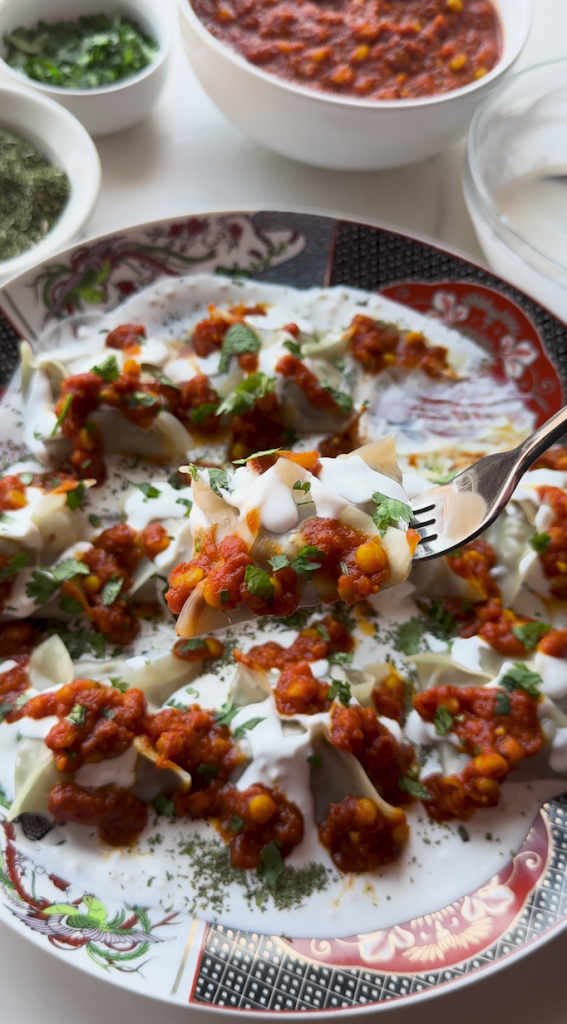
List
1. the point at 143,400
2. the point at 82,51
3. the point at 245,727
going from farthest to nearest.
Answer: the point at 82,51
the point at 143,400
the point at 245,727

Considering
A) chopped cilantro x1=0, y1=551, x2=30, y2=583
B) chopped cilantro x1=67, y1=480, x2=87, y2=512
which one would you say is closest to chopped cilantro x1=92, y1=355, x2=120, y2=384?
chopped cilantro x1=67, y1=480, x2=87, y2=512

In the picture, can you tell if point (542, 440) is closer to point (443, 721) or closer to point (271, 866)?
point (443, 721)

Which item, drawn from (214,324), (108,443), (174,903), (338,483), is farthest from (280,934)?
(214,324)

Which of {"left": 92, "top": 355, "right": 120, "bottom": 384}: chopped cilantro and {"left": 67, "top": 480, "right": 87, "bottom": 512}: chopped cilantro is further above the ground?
{"left": 92, "top": 355, "right": 120, "bottom": 384}: chopped cilantro

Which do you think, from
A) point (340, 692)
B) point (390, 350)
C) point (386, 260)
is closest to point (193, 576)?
point (340, 692)

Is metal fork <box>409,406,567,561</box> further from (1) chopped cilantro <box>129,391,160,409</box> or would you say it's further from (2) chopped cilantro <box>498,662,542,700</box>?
(1) chopped cilantro <box>129,391,160,409</box>

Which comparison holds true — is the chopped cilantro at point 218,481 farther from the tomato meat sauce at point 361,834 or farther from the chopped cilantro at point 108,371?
the tomato meat sauce at point 361,834

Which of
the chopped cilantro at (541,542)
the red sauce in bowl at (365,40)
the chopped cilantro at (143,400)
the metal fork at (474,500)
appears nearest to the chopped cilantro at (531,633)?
the chopped cilantro at (541,542)

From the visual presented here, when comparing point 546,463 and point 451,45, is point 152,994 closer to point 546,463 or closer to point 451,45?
point 546,463
